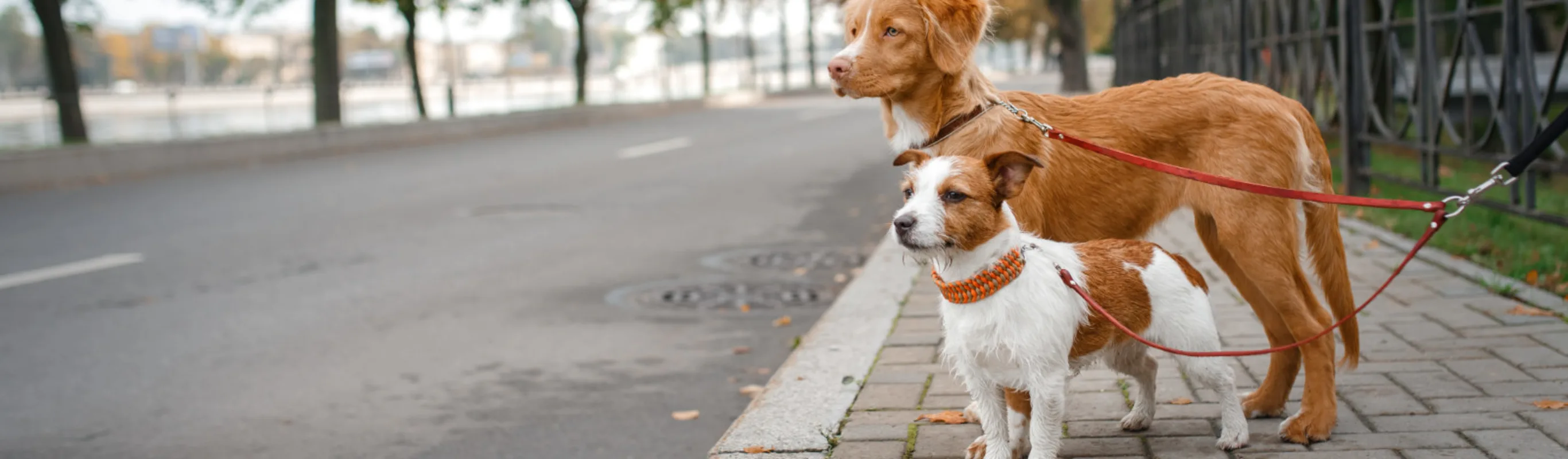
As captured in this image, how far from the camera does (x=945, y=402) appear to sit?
197 inches

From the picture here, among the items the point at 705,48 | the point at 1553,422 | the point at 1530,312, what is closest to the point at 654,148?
the point at 1530,312

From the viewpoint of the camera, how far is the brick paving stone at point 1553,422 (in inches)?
165

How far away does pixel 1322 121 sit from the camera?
13523 mm

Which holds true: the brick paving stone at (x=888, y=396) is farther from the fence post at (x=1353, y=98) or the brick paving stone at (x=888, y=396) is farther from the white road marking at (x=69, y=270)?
the fence post at (x=1353, y=98)

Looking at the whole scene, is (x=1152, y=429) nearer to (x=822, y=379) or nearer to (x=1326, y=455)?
(x=1326, y=455)

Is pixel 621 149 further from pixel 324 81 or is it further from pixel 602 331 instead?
pixel 602 331

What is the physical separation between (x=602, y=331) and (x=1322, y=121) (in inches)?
346

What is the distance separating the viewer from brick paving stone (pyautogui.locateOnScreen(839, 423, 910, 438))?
14.8 feet

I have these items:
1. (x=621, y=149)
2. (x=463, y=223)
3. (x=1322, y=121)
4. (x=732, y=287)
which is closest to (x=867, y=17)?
(x=732, y=287)

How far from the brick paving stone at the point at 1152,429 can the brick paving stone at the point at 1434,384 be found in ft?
2.84

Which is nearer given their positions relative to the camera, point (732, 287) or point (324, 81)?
point (732, 287)

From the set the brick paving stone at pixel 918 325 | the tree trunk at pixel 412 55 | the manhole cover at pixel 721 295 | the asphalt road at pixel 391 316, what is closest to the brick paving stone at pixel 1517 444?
the brick paving stone at pixel 918 325

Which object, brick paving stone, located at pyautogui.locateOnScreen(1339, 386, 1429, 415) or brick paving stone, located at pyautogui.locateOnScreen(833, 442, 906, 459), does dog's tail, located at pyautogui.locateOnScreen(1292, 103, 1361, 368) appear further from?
brick paving stone, located at pyautogui.locateOnScreen(833, 442, 906, 459)

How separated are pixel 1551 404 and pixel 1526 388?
26 centimetres
